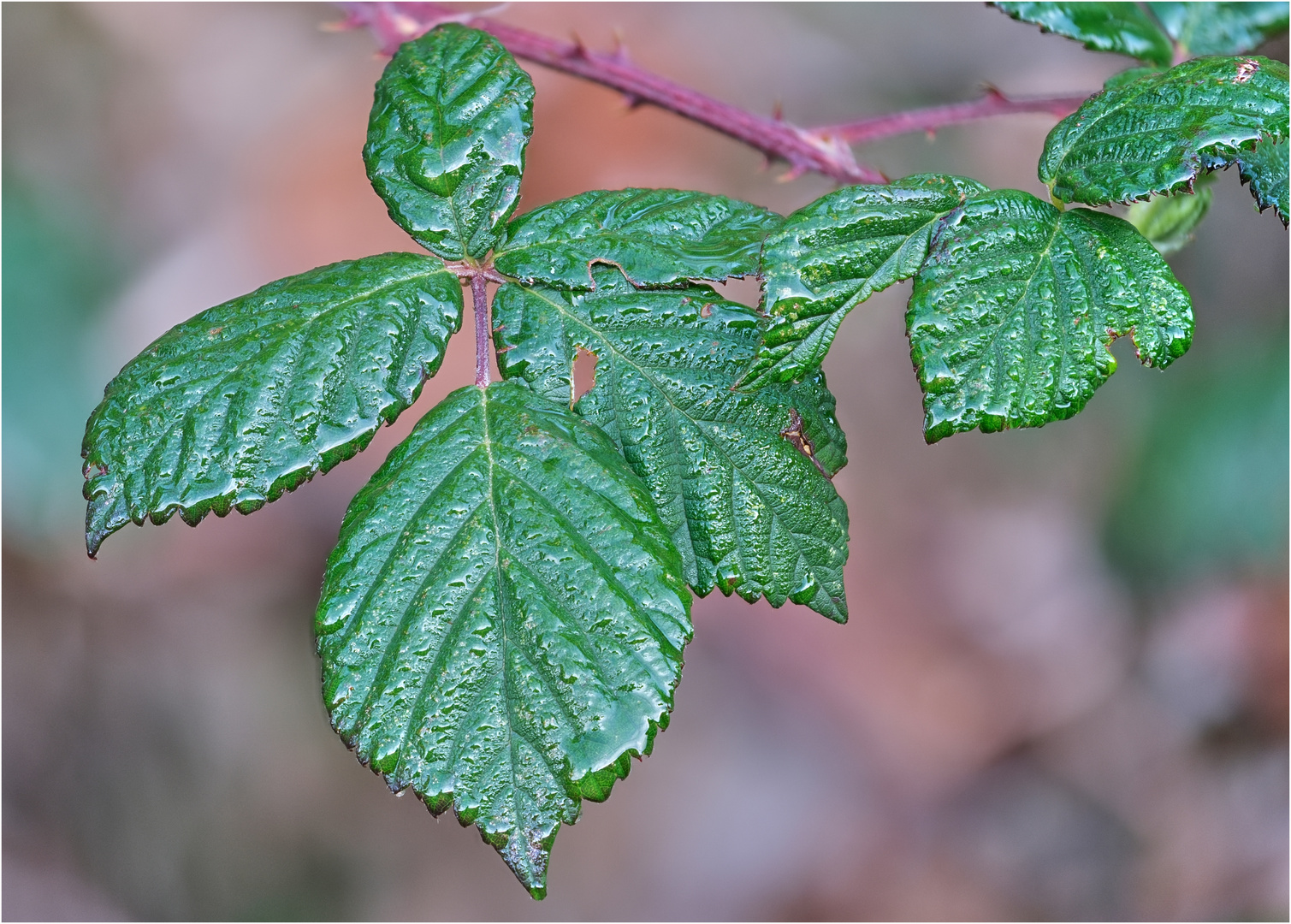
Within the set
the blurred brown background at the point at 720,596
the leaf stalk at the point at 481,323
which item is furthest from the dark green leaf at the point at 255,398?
the blurred brown background at the point at 720,596

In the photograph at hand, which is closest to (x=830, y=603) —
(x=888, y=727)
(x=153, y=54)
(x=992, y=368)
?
(x=992, y=368)

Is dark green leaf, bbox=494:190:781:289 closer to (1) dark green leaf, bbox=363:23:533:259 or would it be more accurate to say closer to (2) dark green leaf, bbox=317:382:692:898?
(1) dark green leaf, bbox=363:23:533:259

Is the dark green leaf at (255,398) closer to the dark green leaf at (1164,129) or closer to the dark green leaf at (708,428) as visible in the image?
the dark green leaf at (708,428)

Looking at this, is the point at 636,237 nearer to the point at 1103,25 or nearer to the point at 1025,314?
the point at 1025,314

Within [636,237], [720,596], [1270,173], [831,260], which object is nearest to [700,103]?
[636,237]

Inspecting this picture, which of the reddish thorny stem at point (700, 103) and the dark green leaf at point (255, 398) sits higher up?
the reddish thorny stem at point (700, 103)

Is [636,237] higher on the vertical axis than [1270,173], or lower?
lower

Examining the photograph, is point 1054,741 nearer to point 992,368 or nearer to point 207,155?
point 992,368
